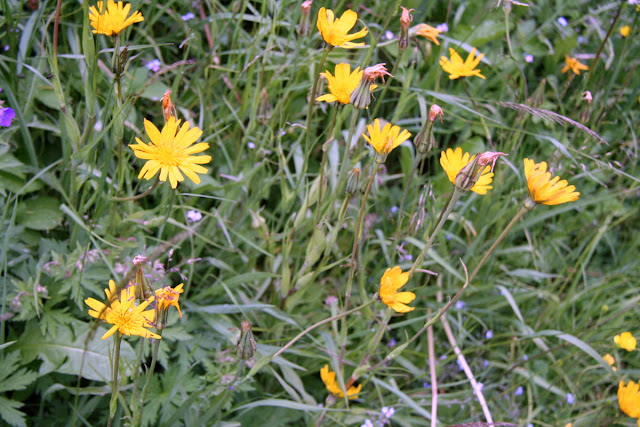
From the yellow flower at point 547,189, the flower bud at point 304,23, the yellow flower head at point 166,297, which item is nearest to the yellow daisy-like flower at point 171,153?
the yellow flower head at point 166,297

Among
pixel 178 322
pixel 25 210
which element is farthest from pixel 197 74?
pixel 178 322

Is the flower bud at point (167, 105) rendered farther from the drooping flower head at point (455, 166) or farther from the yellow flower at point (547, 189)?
the yellow flower at point (547, 189)

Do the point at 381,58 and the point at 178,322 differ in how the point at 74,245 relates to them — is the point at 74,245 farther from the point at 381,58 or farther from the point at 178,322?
the point at 381,58

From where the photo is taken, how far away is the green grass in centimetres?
161

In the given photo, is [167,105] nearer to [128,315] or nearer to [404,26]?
[128,315]

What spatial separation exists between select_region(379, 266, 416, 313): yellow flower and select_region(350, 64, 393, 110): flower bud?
0.42 meters

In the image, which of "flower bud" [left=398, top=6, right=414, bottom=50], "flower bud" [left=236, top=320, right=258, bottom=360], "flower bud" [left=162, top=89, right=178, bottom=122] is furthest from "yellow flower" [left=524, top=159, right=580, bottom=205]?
"flower bud" [left=162, top=89, right=178, bottom=122]

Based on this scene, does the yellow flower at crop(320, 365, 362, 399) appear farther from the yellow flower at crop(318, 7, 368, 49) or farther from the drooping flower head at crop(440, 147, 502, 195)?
the yellow flower at crop(318, 7, 368, 49)

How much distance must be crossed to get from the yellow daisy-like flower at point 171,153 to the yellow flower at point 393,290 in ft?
1.70

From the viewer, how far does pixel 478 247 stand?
A: 2209 millimetres

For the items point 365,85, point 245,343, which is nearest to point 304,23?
point 365,85

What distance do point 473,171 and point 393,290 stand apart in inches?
14.9

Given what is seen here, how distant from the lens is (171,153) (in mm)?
1365

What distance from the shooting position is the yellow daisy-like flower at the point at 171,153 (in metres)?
1.31
